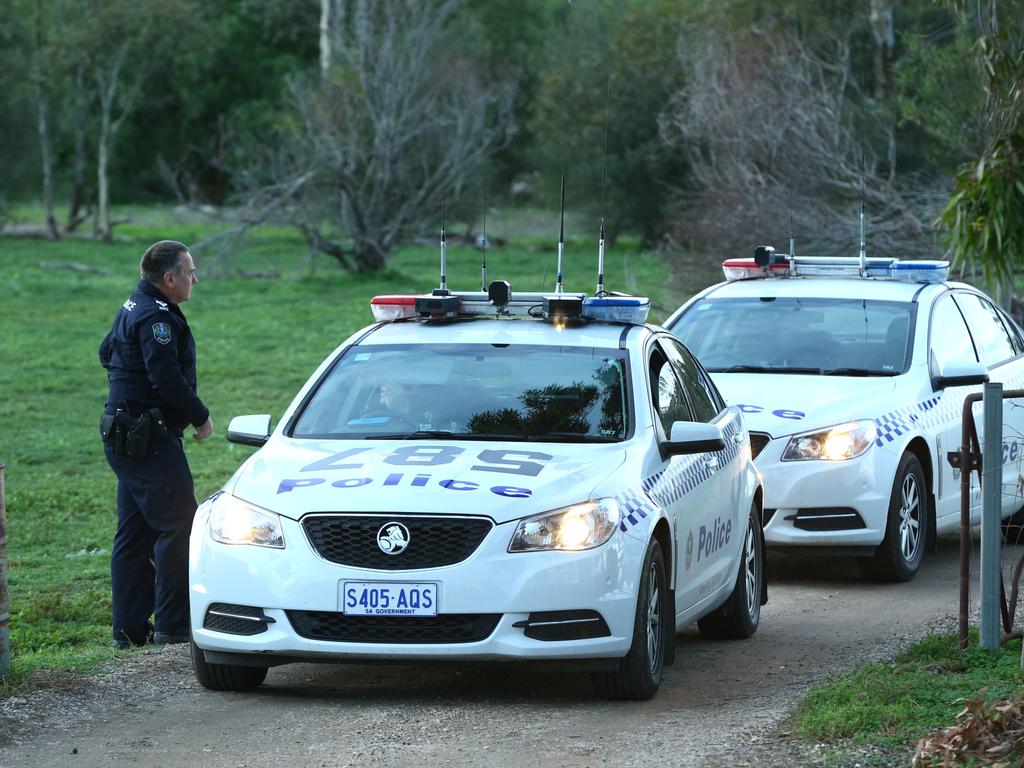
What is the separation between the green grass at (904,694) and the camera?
581cm

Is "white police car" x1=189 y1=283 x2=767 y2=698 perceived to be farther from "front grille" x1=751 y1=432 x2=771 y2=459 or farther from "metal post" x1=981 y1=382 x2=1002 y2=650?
"front grille" x1=751 y1=432 x2=771 y2=459

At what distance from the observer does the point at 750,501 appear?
8344mm

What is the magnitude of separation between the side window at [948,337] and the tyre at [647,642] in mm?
3980

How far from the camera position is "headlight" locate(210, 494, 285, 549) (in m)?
6.41

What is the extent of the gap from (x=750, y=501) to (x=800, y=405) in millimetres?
1421

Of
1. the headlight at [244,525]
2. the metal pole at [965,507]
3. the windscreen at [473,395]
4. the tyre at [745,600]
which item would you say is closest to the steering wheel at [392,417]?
the windscreen at [473,395]

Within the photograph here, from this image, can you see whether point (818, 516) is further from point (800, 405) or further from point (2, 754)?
point (2, 754)

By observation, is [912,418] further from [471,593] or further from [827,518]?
[471,593]

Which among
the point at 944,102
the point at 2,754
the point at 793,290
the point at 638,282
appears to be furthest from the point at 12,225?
the point at 2,754

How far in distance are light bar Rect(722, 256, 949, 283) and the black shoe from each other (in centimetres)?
466

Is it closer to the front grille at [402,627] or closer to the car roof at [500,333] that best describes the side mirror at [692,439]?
the car roof at [500,333]

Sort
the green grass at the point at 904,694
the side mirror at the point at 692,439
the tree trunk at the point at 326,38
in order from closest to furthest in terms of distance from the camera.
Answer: the green grass at the point at 904,694, the side mirror at the point at 692,439, the tree trunk at the point at 326,38

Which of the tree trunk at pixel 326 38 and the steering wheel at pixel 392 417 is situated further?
the tree trunk at pixel 326 38

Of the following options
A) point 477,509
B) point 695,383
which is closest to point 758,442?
point 695,383
